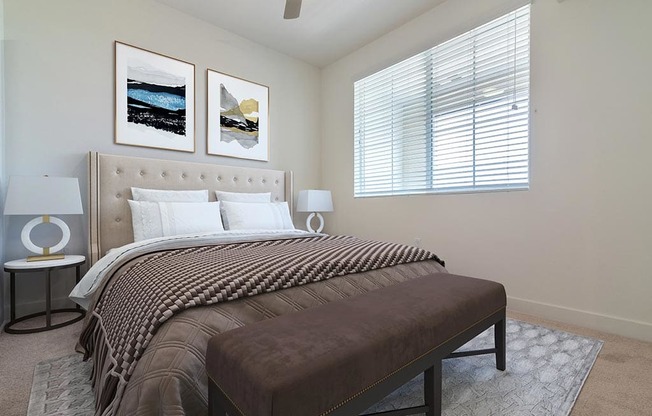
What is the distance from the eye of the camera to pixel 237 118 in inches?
131

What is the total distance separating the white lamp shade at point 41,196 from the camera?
1.95m

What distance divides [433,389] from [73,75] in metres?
3.29

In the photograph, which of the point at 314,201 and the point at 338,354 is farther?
the point at 314,201

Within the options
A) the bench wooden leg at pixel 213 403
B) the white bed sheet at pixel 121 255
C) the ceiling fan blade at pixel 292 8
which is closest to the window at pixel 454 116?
the ceiling fan blade at pixel 292 8

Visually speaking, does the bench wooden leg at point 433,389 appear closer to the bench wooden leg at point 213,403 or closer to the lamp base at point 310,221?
the bench wooden leg at point 213,403

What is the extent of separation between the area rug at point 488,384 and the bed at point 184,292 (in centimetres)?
13

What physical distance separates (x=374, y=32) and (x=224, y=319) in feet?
11.0

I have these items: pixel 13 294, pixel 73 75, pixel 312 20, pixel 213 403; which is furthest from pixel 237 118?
pixel 213 403

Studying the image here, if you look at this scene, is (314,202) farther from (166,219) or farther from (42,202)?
(42,202)

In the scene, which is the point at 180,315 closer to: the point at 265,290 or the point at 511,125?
the point at 265,290

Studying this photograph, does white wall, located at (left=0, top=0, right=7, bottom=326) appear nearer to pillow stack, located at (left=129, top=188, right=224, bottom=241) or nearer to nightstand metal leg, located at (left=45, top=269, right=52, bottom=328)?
nightstand metal leg, located at (left=45, top=269, right=52, bottom=328)

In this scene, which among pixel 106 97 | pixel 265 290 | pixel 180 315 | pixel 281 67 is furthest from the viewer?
pixel 281 67

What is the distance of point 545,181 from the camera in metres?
2.23

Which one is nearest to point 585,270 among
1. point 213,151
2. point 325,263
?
point 325,263
